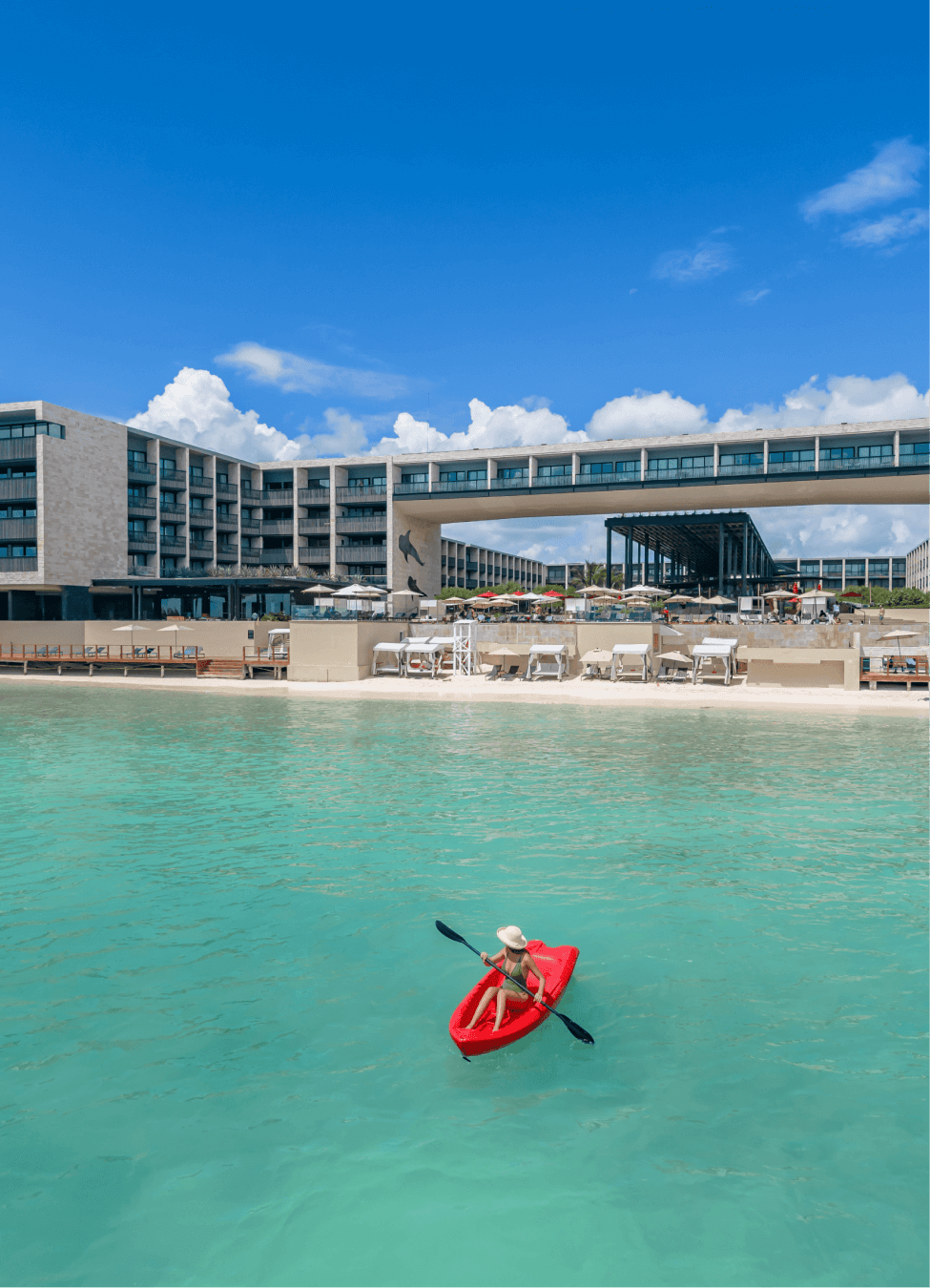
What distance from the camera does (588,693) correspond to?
3641 cm

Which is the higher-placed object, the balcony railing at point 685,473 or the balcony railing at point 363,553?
the balcony railing at point 685,473

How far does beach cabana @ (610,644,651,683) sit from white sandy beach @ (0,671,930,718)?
736 millimetres

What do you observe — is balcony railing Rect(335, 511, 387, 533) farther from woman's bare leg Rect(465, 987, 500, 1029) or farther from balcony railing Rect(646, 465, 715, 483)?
woman's bare leg Rect(465, 987, 500, 1029)

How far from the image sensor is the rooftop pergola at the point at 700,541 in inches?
2303

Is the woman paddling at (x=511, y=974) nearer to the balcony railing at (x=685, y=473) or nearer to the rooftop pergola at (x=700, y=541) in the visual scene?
the rooftop pergola at (x=700, y=541)

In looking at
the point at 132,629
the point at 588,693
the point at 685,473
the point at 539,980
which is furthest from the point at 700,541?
the point at 539,980

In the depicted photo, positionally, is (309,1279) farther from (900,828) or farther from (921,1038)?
(900,828)

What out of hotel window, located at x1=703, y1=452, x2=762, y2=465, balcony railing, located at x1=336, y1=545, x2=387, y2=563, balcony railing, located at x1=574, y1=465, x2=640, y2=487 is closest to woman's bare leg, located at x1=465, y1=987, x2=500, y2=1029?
balcony railing, located at x1=574, y1=465, x2=640, y2=487

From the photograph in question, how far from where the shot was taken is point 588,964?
9781 millimetres

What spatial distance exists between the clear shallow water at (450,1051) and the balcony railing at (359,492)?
60.3m

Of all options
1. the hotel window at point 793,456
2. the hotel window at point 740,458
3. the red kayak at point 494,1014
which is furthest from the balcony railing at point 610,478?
Answer: the red kayak at point 494,1014

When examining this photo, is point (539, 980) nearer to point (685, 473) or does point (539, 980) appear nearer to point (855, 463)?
point (685, 473)

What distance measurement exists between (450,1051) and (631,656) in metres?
34.3

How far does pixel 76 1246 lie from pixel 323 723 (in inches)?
935
